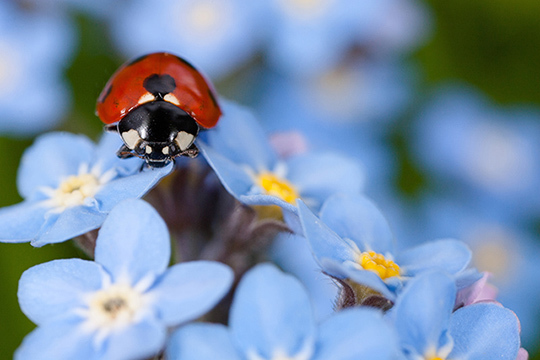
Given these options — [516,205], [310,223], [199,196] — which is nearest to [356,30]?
[516,205]

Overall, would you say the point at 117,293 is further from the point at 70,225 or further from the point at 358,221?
the point at 358,221

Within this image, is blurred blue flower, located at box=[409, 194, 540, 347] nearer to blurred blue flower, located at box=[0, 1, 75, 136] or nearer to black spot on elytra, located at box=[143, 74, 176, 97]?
blurred blue flower, located at box=[0, 1, 75, 136]

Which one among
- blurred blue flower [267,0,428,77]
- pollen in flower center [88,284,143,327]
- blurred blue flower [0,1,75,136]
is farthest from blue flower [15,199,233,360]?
blurred blue flower [267,0,428,77]

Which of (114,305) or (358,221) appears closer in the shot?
(114,305)

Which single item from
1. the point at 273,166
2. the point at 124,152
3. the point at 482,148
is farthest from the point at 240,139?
the point at 482,148

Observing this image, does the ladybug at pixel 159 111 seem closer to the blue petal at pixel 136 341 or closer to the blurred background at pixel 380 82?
the blue petal at pixel 136 341

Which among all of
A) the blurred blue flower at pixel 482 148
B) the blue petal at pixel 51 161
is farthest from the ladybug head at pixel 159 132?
the blurred blue flower at pixel 482 148

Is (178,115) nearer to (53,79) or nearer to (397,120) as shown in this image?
(53,79)
